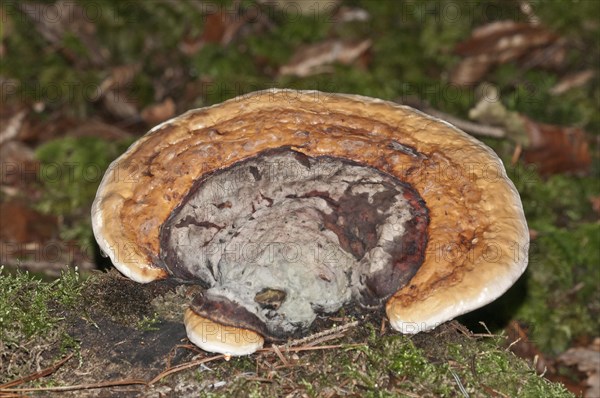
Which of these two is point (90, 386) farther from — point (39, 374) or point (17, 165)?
point (17, 165)

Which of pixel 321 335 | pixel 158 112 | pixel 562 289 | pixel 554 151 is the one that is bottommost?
pixel 562 289

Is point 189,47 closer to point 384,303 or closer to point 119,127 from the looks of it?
point 119,127

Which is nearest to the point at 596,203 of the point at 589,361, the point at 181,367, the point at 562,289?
the point at 562,289

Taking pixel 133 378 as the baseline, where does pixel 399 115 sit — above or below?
above

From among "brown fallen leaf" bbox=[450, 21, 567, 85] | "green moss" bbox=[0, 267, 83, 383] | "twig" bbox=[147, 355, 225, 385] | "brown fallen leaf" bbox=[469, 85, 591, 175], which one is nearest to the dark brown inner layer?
"twig" bbox=[147, 355, 225, 385]

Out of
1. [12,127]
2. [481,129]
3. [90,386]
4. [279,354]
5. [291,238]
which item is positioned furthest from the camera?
[12,127]

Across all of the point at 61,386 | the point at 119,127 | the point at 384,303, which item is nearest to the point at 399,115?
the point at 384,303
